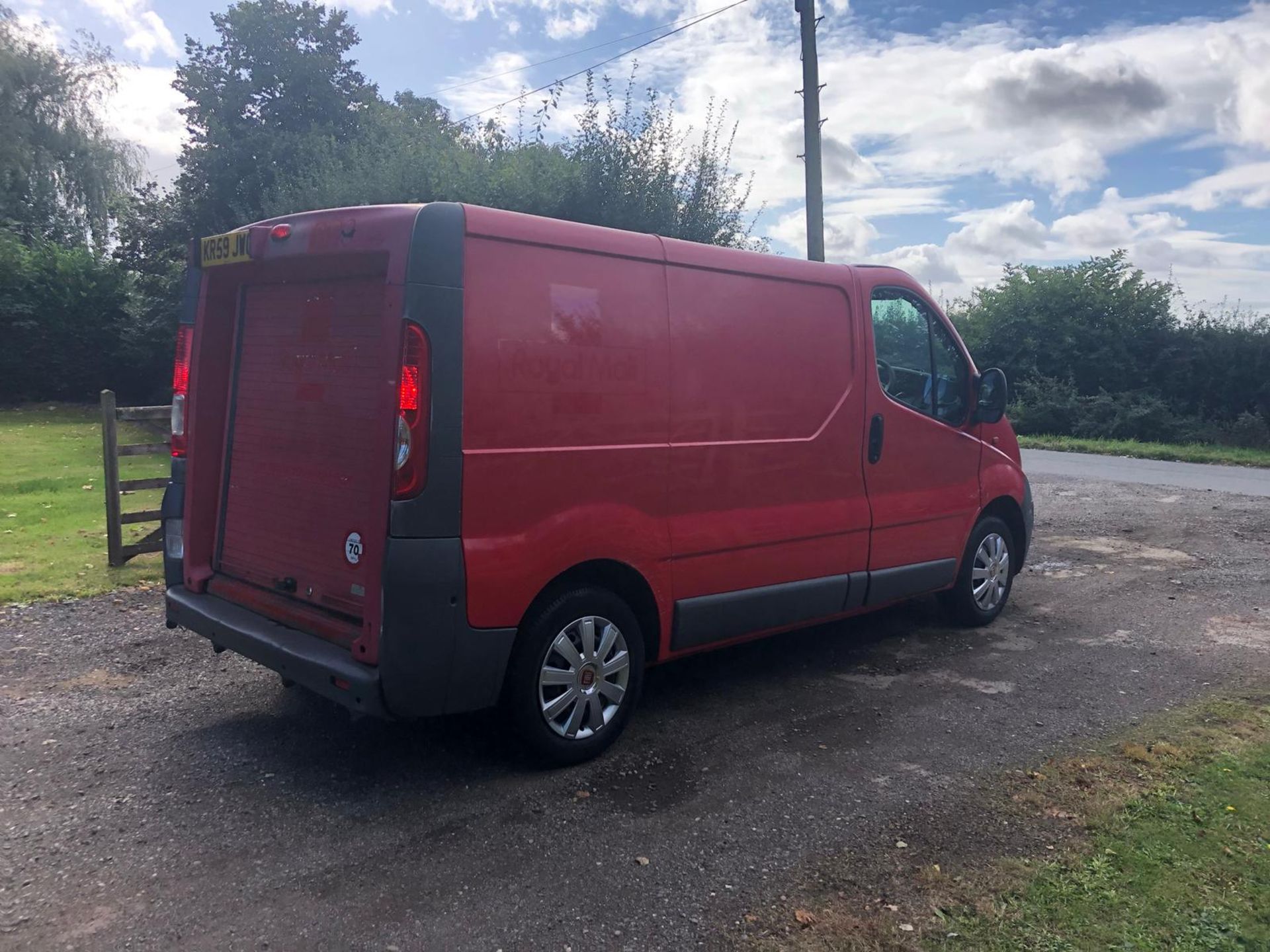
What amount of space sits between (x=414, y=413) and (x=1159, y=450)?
20.1 metres

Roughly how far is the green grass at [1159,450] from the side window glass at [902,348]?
604 inches

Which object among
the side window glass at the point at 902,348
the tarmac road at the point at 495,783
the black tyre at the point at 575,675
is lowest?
the tarmac road at the point at 495,783

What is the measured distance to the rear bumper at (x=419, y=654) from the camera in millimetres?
3900

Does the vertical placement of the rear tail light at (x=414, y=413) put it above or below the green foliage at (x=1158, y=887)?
above

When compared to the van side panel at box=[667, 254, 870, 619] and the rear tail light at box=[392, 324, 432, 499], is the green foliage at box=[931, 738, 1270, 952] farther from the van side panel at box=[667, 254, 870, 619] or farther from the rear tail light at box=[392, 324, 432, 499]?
the rear tail light at box=[392, 324, 432, 499]

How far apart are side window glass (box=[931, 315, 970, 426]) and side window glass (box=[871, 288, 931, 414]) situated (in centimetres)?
10

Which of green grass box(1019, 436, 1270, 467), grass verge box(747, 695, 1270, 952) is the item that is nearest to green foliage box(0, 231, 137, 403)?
green grass box(1019, 436, 1270, 467)

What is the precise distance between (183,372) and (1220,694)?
565 cm

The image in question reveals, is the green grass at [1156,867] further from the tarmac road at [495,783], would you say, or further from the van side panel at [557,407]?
the van side panel at [557,407]

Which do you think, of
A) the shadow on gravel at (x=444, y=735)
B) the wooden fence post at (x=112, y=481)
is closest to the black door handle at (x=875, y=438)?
the shadow on gravel at (x=444, y=735)

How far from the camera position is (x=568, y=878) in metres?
3.57

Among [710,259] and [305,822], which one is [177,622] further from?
[710,259]

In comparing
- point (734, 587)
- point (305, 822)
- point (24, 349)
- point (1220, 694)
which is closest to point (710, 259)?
point (734, 587)

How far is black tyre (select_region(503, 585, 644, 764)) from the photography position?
432 cm
